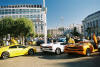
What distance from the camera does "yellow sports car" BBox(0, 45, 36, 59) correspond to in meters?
9.07

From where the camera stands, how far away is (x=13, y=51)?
9.49 meters

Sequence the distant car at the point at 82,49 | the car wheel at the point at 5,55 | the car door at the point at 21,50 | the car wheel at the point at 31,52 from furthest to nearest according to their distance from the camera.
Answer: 1. the car wheel at the point at 31,52
2. the car door at the point at 21,50
3. the car wheel at the point at 5,55
4. the distant car at the point at 82,49

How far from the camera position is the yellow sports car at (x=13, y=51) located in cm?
907

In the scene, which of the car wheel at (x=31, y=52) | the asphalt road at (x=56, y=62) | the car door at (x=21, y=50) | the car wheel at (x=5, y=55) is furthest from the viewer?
the car wheel at (x=31, y=52)

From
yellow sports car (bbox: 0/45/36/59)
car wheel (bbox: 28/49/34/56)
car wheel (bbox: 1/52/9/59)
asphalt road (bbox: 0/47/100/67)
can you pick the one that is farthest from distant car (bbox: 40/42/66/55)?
car wheel (bbox: 1/52/9/59)

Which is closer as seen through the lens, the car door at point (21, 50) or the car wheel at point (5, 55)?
the car wheel at point (5, 55)

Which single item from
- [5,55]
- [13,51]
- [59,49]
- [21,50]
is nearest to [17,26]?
[21,50]

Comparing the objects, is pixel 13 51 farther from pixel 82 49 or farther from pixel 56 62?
pixel 82 49

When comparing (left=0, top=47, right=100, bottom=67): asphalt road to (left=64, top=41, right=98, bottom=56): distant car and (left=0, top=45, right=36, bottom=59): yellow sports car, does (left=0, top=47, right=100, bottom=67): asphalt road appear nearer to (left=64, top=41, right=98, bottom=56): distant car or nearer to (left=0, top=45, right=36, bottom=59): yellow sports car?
(left=64, top=41, right=98, bottom=56): distant car

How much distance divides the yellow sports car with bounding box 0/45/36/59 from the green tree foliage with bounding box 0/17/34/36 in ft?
36.1

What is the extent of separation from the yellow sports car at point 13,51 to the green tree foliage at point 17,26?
11.0 metres

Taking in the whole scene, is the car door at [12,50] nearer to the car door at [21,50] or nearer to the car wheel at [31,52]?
the car door at [21,50]

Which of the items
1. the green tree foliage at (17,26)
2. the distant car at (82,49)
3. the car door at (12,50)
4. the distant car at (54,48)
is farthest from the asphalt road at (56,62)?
the green tree foliage at (17,26)

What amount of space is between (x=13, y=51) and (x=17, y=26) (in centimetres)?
1270
